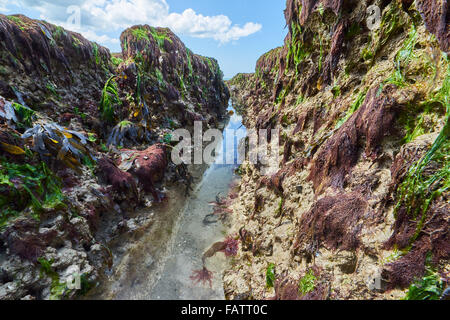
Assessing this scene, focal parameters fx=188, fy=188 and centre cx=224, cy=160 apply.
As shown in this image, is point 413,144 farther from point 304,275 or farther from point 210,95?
point 210,95

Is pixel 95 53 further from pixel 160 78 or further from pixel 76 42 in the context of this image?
pixel 160 78

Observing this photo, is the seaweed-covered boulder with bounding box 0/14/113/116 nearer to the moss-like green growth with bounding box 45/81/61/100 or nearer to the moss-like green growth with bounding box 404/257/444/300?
the moss-like green growth with bounding box 45/81/61/100

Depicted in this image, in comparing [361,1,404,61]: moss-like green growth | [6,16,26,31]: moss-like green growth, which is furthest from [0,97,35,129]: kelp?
[361,1,404,61]: moss-like green growth

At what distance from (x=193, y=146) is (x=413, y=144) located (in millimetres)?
9345

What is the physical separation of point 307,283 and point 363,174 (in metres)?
1.51

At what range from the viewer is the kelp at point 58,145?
3.90 metres

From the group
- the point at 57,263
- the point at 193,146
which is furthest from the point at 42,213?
the point at 193,146

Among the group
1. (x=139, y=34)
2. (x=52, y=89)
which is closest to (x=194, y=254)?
(x=52, y=89)

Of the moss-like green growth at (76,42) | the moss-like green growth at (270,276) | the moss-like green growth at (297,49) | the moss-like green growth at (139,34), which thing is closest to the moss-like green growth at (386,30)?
the moss-like green growth at (297,49)

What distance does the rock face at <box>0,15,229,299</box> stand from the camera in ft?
10.1

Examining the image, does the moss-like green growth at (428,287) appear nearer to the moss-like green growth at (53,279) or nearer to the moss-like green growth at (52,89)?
the moss-like green growth at (53,279)

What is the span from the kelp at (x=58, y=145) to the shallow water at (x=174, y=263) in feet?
8.19

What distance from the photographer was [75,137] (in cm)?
483

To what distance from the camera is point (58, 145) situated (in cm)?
422
